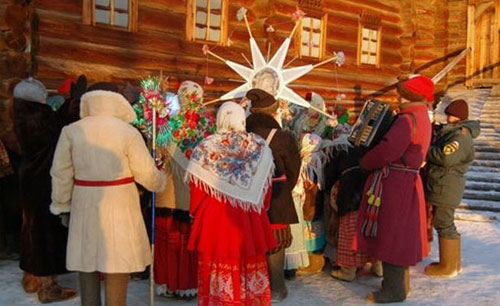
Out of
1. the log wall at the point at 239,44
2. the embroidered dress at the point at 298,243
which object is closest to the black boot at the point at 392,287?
the embroidered dress at the point at 298,243

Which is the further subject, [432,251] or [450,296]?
[432,251]

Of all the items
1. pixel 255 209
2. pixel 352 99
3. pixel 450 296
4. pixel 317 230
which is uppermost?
pixel 352 99

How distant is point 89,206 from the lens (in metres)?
3.85

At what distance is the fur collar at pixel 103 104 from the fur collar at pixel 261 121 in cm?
122

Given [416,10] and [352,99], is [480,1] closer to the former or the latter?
[416,10]

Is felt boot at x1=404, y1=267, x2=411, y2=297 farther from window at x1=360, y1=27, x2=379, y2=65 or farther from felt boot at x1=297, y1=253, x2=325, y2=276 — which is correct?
window at x1=360, y1=27, x2=379, y2=65

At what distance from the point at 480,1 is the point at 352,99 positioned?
618 cm

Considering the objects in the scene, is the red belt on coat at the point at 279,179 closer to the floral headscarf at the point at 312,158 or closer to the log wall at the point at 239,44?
the floral headscarf at the point at 312,158

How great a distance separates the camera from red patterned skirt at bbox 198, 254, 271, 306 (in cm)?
413

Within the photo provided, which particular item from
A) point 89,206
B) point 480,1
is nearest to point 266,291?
point 89,206

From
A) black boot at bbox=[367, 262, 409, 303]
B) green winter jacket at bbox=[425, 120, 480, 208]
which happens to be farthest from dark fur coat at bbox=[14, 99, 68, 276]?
green winter jacket at bbox=[425, 120, 480, 208]

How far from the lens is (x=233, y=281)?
4133mm

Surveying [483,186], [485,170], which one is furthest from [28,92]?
[485,170]

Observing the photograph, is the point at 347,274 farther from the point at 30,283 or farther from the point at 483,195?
the point at 483,195
